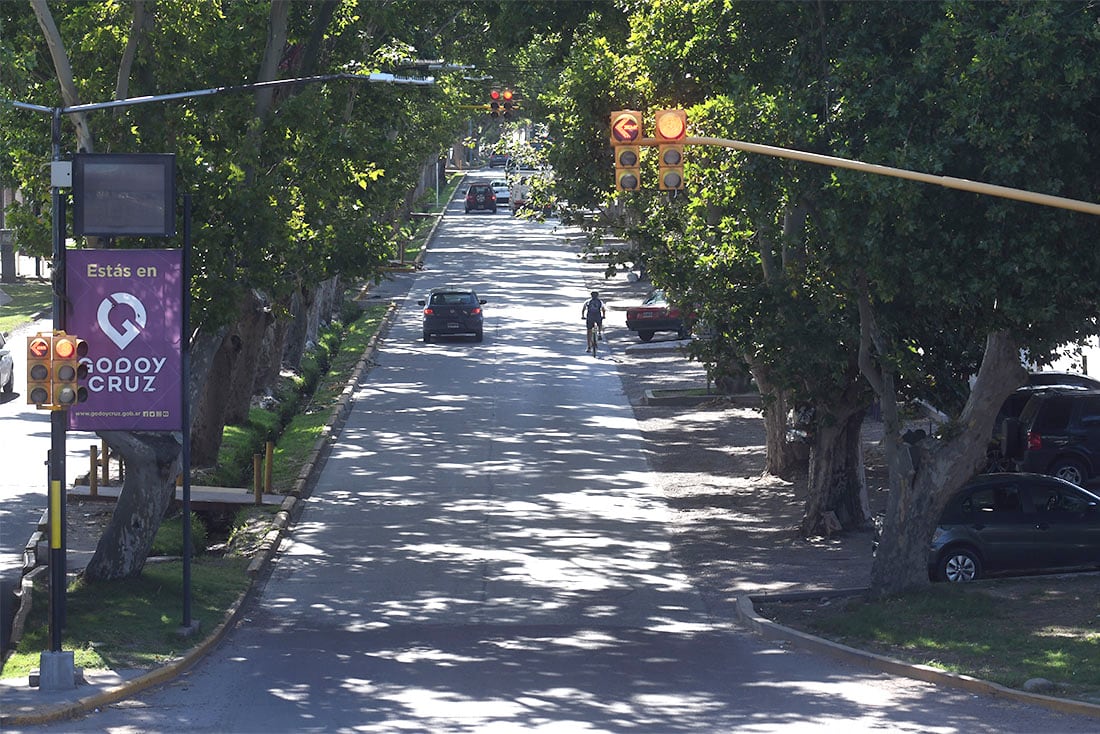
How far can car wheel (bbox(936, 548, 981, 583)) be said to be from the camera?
20938 mm

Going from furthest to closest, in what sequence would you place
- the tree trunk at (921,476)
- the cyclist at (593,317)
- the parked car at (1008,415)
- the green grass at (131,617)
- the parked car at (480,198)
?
1. the parked car at (480,198)
2. the cyclist at (593,317)
3. the parked car at (1008,415)
4. the tree trunk at (921,476)
5. the green grass at (131,617)

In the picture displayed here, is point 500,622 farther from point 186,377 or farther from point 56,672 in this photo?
point 56,672

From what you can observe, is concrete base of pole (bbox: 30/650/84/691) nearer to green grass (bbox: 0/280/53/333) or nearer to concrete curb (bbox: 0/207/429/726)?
concrete curb (bbox: 0/207/429/726)

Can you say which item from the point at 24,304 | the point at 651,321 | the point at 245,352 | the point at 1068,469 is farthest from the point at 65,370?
the point at 24,304

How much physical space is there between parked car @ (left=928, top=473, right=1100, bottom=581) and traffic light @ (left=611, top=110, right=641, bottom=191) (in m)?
8.10

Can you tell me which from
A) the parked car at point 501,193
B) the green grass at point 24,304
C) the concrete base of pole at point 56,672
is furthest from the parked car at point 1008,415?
the parked car at point 501,193

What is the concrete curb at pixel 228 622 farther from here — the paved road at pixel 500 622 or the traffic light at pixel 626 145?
the traffic light at pixel 626 145

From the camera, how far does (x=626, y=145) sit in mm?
15281

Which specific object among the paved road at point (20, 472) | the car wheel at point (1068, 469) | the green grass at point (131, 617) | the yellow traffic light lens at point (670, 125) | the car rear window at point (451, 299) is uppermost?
the yellow traffic light lens at point (670, 125)

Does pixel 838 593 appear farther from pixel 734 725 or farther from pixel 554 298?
pixel 554 298

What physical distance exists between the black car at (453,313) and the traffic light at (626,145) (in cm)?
3413

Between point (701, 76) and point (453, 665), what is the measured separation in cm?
1029

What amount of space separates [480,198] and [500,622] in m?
83.0

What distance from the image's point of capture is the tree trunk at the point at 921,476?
62.2 ft
